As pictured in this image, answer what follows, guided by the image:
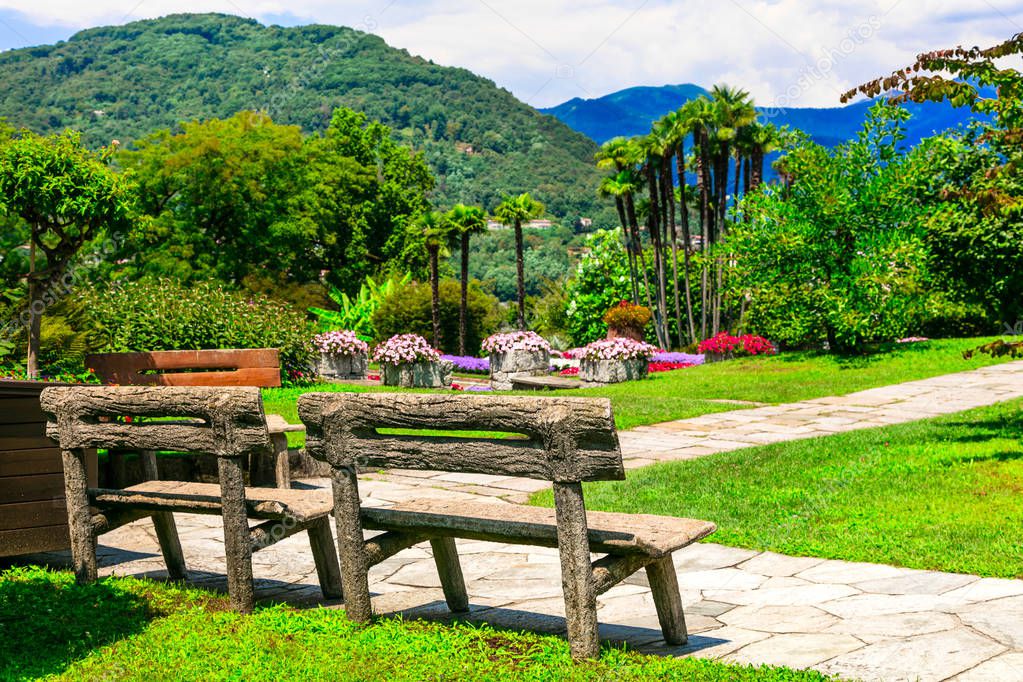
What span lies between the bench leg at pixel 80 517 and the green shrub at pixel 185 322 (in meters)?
10.2

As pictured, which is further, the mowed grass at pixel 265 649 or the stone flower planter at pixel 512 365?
the stone flower planter at pixel 512 365

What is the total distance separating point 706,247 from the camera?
1162 inches

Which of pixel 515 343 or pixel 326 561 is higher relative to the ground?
pixel 515 343

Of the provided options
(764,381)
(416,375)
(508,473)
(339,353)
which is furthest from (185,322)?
(508,473)

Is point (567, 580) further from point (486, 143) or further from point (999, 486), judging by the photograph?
point (486, 143)

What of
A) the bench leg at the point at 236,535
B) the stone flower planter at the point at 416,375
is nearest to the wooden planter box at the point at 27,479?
the bench leg at the point at 236,535

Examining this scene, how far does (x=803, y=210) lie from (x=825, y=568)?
17.1m

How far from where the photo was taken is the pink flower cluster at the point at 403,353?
19.7m

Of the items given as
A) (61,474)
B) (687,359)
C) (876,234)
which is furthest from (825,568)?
(687,359)

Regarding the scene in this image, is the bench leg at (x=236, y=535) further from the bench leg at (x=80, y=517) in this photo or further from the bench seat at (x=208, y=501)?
the bench leg at (x=80, y=517)

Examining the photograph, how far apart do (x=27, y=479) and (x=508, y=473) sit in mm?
3191

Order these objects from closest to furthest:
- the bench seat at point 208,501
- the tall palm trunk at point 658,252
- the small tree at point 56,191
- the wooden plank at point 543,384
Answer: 1. the bench seat at point 208,501
2. the small tree at point 56,191
3. the wooden plank at point 543,384
4. the tall palm trunk at point 658,252

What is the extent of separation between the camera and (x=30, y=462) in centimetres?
537

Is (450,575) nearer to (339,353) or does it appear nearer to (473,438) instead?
(473,438)
